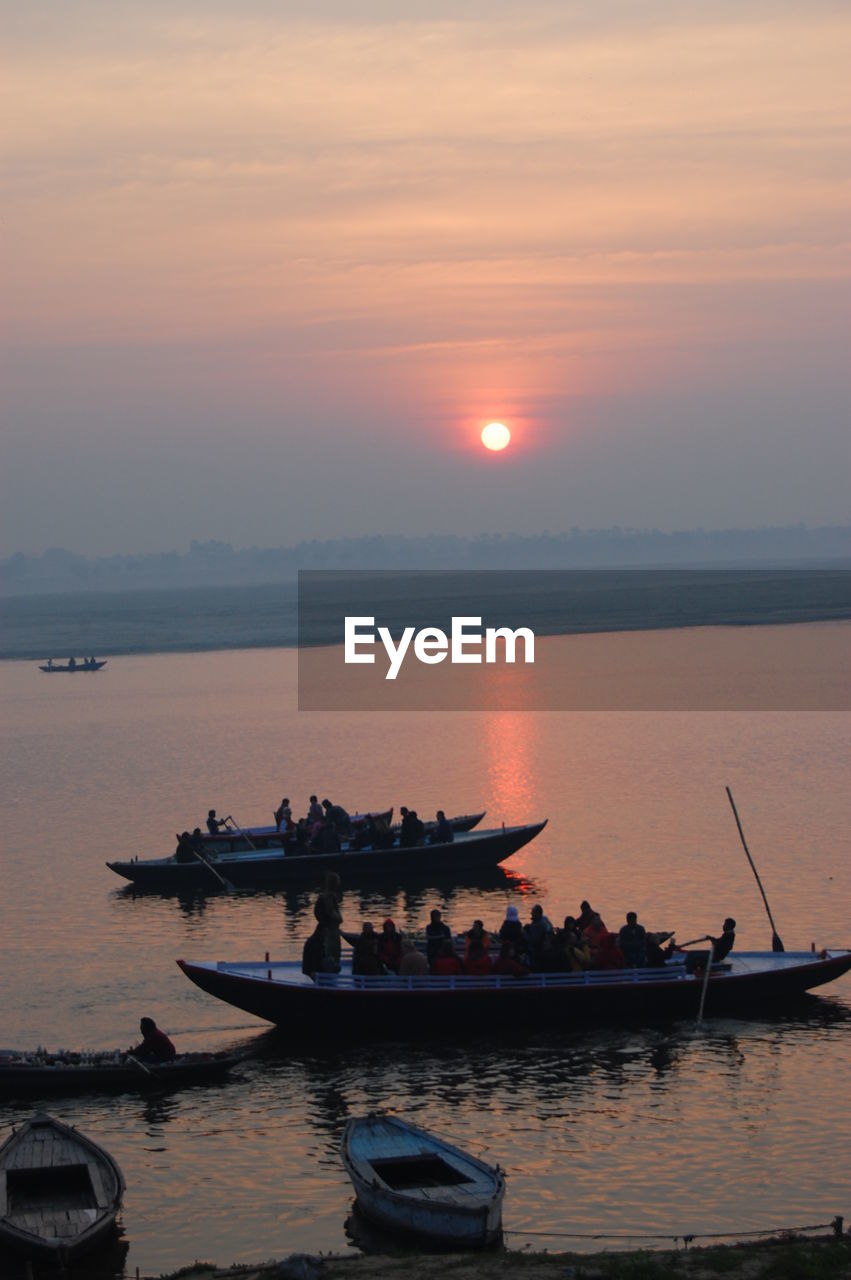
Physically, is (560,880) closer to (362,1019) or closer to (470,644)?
(362,1019)

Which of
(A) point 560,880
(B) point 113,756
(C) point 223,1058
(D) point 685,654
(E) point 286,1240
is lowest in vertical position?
(E) point 286,1240

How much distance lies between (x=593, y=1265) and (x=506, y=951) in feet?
37.4

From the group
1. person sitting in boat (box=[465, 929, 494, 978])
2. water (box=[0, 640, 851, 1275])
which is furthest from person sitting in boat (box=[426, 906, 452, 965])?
water (box=[0, 640, 851, 1275])

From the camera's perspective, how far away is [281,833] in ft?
A: 142

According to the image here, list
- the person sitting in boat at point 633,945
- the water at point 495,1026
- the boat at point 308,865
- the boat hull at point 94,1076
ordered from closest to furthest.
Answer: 1. the water at point 495,1026
2. the boat hull at point 94,1076
3. the person sitting in boat at point 633,945
4. the boat at point 308,865

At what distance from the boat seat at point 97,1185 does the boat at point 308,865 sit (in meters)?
20.6

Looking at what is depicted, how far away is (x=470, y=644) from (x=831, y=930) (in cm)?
12138

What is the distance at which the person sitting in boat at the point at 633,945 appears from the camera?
28.3m

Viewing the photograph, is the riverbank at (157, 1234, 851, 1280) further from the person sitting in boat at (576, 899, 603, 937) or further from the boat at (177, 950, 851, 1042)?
the person sitting in boat at (576, 899, 603, 937)

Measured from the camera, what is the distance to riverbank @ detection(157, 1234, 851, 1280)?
16.1 meters

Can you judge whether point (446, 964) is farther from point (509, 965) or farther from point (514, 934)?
point (514, 934)

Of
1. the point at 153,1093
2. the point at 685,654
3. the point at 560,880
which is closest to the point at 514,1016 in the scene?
the point at 153,1093

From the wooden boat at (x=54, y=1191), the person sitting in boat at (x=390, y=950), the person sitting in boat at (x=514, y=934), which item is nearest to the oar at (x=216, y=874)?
the person sitting in boat at (x=390, y=950)

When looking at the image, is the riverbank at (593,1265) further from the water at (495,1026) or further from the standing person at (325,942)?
the standing person at (325,942)
